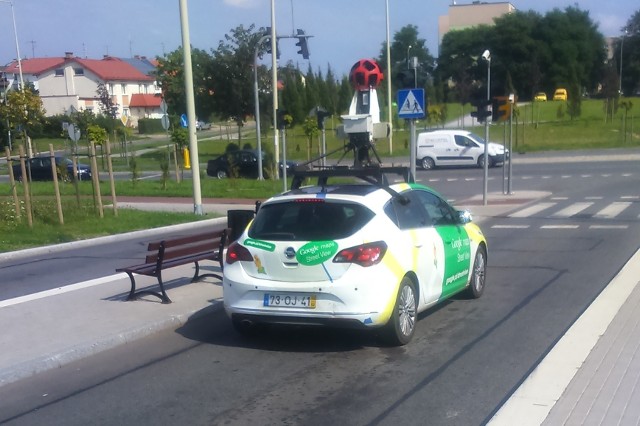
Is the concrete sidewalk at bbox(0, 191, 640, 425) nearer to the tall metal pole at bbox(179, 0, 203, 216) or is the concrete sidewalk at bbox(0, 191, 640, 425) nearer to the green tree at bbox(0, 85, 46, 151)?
the tall metal pole at bbox(179, 0, 203, 216)

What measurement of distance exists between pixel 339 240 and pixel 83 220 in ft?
42.0

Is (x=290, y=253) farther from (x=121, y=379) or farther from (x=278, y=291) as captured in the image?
(x=121, y=379)

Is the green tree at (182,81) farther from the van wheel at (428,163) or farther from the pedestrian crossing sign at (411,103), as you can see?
the pedestrian crossing sign at (411,103)

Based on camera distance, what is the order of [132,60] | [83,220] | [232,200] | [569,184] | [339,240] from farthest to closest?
[132,60] < [569,184] < [232,200] < [83,220] < [339,240]

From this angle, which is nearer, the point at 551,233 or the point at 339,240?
the point at 339,240

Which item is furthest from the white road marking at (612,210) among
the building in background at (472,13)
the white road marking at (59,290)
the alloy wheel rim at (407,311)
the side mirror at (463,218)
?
the building in background at (472,13)

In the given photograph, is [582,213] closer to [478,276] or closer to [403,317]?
[478,276]

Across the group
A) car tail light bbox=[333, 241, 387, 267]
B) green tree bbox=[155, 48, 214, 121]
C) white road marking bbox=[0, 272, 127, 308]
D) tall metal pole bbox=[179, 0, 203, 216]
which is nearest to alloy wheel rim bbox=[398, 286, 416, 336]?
car tail light bbox=[333, 241, 387, 267]

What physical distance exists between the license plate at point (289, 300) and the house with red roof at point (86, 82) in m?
86.2

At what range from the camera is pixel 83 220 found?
1930cm

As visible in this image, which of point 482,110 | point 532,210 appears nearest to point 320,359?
point 532,210

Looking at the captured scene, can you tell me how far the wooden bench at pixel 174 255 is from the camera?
1005cm

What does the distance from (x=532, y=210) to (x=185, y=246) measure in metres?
12.9

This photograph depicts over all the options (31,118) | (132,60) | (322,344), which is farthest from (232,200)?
(132,60)
